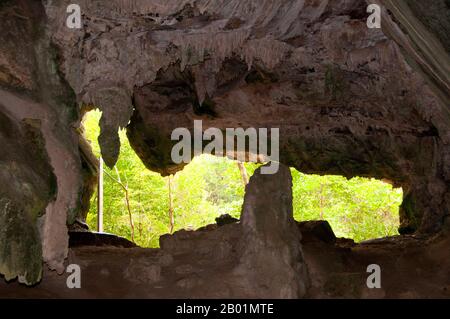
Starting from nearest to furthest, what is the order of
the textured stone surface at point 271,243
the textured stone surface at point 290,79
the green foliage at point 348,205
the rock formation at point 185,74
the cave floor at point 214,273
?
the rock formation at point 185,74 → the textured stone surface at point 271,243 → the cave floor at point 214,273 → the textured stone surface at point 290,79 → the green foliage at point 348,205

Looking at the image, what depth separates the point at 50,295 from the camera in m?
6.25

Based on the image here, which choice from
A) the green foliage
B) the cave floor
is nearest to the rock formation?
the cave floor

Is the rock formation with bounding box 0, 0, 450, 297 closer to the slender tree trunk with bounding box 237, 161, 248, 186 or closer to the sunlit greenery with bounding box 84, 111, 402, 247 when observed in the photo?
the slender tree trunk with bounding box 237, 161, 248, 186

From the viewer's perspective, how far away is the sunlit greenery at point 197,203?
2088 cm

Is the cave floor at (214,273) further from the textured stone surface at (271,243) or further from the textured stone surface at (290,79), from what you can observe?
the textured stone surface at (290,79)

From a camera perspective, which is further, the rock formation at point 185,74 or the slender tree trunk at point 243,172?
the slender tree trunk at point 243,172

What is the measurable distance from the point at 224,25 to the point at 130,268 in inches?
132

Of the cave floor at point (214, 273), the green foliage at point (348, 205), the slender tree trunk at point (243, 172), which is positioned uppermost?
the slender tree trunk at point (243, 172)

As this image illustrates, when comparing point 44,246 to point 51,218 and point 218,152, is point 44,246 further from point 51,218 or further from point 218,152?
point 218,152

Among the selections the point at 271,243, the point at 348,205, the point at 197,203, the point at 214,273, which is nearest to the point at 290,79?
the point at 271,243

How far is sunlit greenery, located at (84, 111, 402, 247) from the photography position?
822 inches

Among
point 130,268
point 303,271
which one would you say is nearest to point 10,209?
point 130,268

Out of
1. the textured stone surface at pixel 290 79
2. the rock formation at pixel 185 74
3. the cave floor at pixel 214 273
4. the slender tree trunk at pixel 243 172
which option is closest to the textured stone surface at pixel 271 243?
the rock formation at pixel 185 74

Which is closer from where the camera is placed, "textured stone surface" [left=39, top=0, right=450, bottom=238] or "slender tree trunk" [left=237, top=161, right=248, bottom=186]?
"textured stone surface" [left=39, top=0, right=450, bottom=238]
